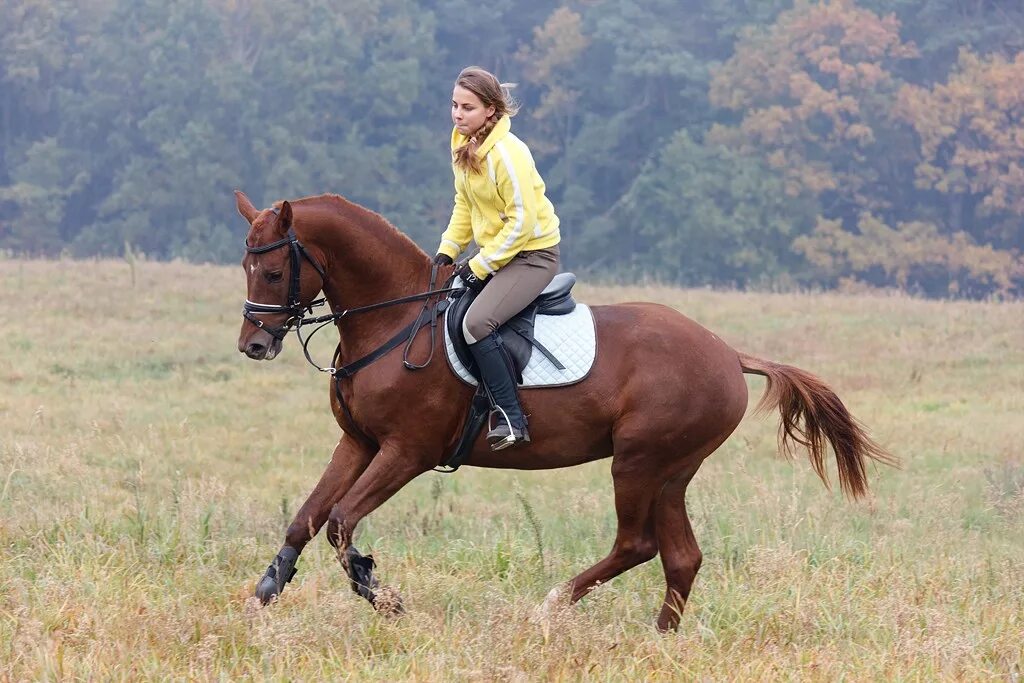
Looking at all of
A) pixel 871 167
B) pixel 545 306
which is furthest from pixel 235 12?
pixel 545 306

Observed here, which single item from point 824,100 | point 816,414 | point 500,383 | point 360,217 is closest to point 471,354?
point 500,383

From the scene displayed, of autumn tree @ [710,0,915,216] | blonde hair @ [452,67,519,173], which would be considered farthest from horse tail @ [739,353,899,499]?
autumn tree @ [710,0,915,216]

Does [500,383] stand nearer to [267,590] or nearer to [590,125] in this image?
[267,590]

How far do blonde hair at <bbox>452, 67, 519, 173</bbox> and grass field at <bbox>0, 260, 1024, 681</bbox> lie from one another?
198cm

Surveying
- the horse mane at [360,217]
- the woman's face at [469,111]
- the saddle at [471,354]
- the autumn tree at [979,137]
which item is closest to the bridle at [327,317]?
the saddle at [471,354]

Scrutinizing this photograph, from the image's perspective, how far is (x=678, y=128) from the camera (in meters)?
51.7

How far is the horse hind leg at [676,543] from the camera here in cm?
676

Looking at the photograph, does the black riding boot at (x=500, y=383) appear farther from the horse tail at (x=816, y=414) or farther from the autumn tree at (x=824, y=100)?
the autumn tree at (x=824, y=100)

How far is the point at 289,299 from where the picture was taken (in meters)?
6.46

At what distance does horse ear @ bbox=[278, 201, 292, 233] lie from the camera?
6.30m

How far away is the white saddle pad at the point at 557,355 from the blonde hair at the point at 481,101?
0.74 meters

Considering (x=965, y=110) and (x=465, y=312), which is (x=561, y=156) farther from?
(x=465, y=312)

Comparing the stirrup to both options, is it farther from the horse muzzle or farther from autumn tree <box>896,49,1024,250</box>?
autumn tree <box>896,49,1024,250</box>

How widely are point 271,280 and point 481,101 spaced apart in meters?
1.33
